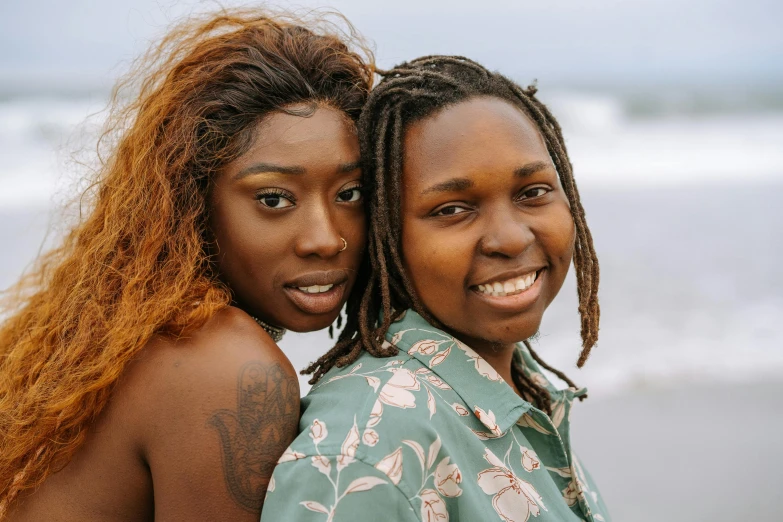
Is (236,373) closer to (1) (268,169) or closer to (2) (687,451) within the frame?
(1) (268,169)

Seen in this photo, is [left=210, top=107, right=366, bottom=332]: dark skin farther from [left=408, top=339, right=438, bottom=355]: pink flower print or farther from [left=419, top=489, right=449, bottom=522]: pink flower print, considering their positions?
[left=419, top=489, right=449, bottom=522]: pink flower print

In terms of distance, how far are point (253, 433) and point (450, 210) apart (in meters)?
0.87

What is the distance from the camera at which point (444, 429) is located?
2.19 metres

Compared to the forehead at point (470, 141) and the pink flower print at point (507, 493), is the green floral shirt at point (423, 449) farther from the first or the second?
the forehead at point (470, 141)

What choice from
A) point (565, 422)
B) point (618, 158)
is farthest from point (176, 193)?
point (618, 158)

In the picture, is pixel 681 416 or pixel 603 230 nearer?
pixel 681 416

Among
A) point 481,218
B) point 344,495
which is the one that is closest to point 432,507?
point 344,495

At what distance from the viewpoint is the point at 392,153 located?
2.63 m

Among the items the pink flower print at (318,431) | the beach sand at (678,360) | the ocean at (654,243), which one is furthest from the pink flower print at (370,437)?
the beach sand at (678,360)

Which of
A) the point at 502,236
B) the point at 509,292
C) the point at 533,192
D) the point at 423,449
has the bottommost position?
the point at 423,449

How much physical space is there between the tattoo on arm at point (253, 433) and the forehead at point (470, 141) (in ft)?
2.53

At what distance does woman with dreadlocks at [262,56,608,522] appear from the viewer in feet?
6.97

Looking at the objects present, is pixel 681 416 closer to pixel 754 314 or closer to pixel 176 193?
pixel 754 314

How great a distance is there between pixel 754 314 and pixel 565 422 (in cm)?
518
